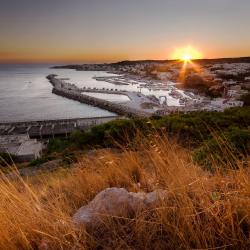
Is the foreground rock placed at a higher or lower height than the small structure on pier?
higher

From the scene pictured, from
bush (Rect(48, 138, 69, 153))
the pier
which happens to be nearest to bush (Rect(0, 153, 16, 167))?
bush (Rect(48, 138, 69, 153))

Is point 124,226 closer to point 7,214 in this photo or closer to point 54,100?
point 7,214

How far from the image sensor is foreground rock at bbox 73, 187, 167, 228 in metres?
2.03

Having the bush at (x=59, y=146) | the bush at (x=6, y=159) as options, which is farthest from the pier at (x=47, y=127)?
the bush at (x=6, y=159)

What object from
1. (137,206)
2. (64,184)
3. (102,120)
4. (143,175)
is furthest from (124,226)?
(102,120)

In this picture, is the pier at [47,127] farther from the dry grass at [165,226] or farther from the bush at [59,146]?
the dry grass at [165,226]

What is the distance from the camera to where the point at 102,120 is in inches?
1757

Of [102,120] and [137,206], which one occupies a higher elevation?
[137,206]

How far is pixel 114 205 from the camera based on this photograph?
217 cm

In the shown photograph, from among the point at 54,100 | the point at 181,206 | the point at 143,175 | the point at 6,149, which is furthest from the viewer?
the point at 54,100

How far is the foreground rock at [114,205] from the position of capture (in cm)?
203

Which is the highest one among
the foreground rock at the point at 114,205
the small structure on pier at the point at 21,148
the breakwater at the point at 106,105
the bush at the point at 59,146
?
the foreground rock at the point at 114,205

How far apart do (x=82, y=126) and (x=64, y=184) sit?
38.1 m

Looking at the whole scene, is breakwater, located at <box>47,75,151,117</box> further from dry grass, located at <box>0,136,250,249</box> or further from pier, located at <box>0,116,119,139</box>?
dry grass, located at <box>0,136,250,249</box>
